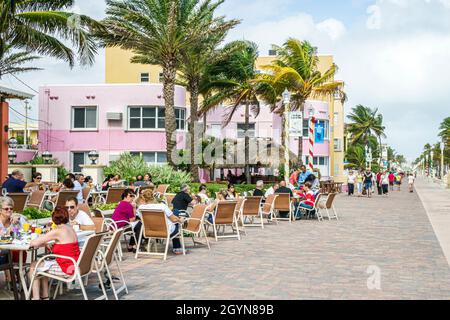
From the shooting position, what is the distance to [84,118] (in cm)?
3631

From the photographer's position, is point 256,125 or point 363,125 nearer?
point 256,125

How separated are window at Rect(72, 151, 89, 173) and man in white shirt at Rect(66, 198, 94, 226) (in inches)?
→ 1083

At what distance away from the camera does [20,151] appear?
122 feet

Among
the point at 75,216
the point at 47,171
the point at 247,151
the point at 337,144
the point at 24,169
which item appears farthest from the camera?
the point at 337,144

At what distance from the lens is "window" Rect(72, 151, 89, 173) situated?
36219 mm

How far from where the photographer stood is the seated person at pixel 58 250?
7.09 m

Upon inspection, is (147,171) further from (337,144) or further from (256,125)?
(337,144)

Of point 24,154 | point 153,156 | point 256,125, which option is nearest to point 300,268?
point 153,156

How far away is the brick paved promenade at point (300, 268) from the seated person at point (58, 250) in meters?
0.88

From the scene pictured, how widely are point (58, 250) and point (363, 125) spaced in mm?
103149

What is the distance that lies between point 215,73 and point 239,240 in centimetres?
2250

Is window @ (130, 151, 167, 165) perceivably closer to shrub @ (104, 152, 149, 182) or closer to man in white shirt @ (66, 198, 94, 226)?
shrub @ (104, 152, 149, 182)

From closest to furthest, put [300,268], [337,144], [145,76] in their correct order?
[300,268] < [145,76] < [337,144]

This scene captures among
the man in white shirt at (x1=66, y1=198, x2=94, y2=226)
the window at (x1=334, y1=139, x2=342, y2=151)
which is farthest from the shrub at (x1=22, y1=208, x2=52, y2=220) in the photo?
the window at (x1=334, y1=139, x2=342, y2=151)
